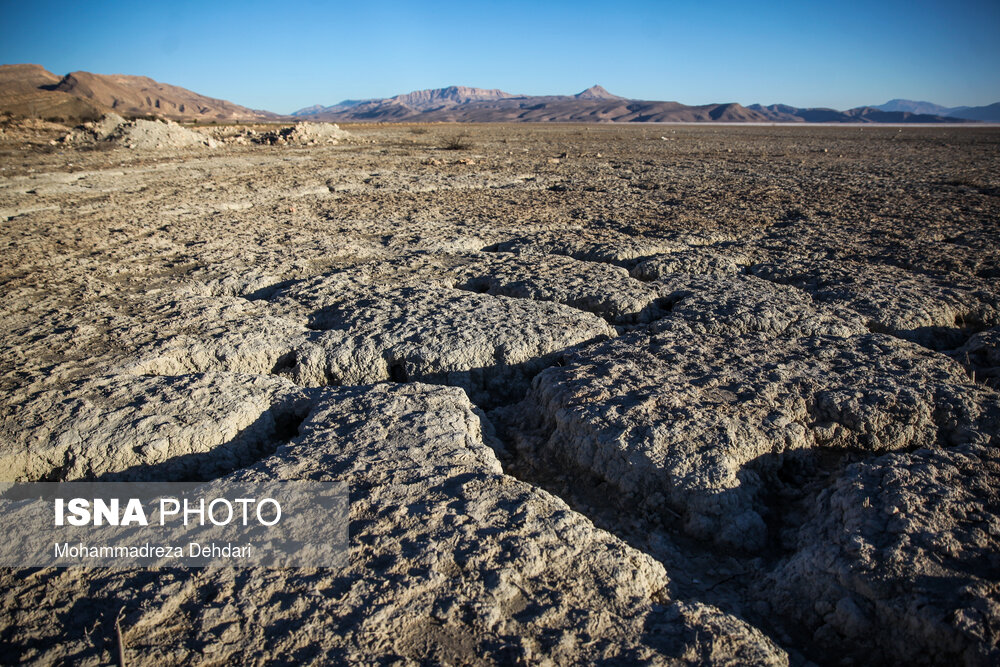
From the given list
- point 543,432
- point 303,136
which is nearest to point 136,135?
point 303,136

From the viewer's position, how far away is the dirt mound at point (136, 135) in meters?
Answer: 11.3

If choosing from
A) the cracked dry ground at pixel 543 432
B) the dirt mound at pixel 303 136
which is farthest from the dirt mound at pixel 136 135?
the cracked dry ground at pixel 543 432

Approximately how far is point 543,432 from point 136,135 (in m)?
13.2

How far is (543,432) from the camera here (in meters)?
1.80

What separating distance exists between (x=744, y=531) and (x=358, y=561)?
965 millimetres

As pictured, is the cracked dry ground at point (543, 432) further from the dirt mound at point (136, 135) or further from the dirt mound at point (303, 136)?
the dirt mound at point (303, 136)

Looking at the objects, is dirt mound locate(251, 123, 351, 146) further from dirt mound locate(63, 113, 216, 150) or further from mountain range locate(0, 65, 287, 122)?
mountain range locate(0, 65, 287, 122)

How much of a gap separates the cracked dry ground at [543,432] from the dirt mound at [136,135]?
9.16 m

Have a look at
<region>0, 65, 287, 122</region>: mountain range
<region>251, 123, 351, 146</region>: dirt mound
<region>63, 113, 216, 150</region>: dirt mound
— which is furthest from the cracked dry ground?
<region>0, 65, 287, 122</region>: mountain range

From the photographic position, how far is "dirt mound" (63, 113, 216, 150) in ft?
37.2

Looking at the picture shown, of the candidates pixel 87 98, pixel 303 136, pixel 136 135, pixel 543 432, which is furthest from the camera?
pixel 87 98

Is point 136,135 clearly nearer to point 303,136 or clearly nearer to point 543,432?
point 303,136

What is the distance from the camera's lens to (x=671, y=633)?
1054mm

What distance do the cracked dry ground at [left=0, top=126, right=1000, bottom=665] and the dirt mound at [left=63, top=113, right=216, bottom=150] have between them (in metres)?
9.16
